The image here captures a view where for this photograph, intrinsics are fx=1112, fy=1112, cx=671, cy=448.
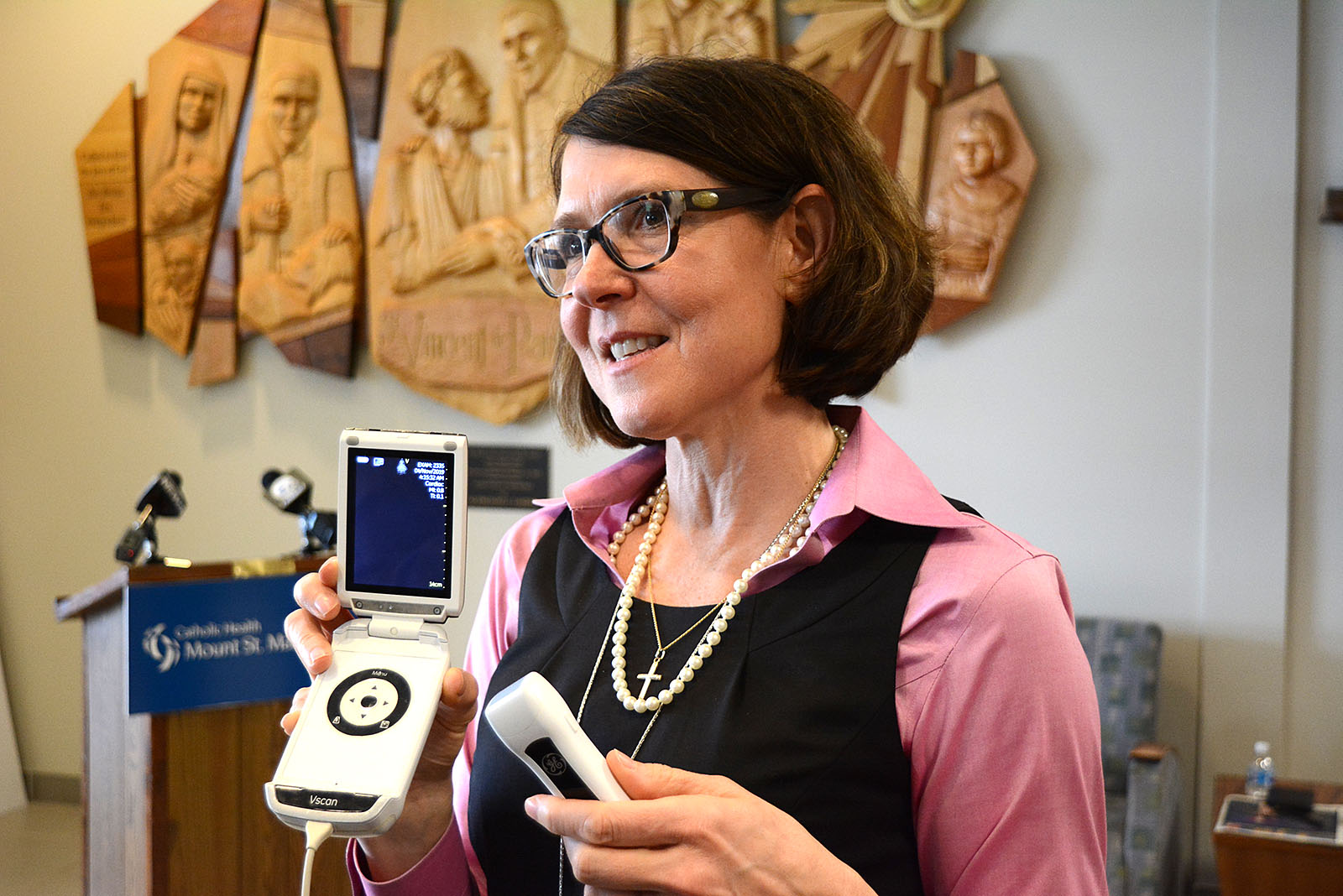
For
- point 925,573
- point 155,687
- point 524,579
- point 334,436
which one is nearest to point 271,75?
point 334,436

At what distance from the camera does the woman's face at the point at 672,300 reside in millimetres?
1073

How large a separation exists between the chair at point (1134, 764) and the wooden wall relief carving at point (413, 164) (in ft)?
3.86

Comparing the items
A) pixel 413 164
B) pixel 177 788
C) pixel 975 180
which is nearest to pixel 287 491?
pixel 177 788

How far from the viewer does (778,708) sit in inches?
40.3

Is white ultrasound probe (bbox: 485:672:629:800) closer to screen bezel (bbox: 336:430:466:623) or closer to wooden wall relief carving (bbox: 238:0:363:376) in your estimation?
screen bezel (bbox: 336:430:466:623)

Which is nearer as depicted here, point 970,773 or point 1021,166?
point 970,773

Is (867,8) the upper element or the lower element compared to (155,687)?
upper

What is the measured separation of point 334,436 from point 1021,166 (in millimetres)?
2894

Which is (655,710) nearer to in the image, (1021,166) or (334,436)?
(1021,166)

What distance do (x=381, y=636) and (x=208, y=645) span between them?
6.12ft

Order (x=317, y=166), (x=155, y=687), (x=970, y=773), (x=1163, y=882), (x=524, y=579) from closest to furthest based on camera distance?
(x=970, y=773), (x=524, y=579), (x=155, y=687), (x=1163, y=882), (x=317, y=166)

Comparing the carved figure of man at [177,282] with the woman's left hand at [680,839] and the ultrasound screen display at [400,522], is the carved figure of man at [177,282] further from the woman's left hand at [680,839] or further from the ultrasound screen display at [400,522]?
the woman's left hand at [680,839]

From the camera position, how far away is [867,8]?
12.3 ft

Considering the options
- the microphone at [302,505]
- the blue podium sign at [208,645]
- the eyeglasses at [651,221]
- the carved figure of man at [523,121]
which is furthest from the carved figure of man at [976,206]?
the eyeglasses at [651,221]
